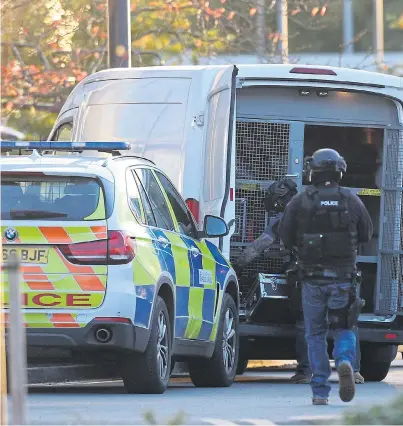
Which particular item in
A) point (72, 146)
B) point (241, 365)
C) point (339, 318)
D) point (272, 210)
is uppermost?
point (72, 146)

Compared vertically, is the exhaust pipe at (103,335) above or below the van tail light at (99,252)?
below

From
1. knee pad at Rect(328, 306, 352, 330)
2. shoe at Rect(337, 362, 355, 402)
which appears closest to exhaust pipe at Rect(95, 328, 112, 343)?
knee pad at Rect(328, 306, 352, 330)

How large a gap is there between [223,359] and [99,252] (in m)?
2.44

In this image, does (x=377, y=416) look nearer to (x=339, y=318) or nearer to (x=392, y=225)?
(x=339, y=318)

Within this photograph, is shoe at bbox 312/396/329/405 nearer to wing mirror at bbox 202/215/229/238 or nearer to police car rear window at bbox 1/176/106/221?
police car rear window at bbox 1/176/106/221

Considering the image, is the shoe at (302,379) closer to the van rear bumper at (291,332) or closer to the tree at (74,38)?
the van rear bumper at (291,332)

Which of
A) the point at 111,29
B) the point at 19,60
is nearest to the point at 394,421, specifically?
the point at 111,29

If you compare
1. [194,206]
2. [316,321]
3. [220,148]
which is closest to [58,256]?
[316,321]

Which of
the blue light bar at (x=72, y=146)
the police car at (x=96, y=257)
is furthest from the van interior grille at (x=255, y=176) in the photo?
the blue light bar at (x=72, y=146)

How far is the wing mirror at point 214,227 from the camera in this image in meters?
11.1

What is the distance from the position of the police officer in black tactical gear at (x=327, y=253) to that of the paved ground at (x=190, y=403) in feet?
1.58

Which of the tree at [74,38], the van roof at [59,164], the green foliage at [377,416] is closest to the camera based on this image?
the green foliage at [377,416]

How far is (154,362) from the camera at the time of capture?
9812mm

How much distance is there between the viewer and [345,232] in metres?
9.49
